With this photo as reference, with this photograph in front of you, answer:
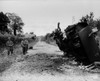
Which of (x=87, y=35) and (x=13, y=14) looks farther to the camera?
(x=13, y=14)

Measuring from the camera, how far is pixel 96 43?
8953 mm

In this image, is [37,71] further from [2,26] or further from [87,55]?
[2,26]

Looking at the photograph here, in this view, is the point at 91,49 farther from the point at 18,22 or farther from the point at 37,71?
the point at 18,22

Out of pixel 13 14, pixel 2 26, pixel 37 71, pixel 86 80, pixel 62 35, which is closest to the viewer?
pixel 86 80

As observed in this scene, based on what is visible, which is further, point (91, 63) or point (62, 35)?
point (62, 35)

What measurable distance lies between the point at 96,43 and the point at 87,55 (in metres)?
0.92

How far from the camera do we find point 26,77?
6.20 metres

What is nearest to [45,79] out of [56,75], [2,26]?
[56,75]

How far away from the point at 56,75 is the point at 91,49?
3.46 meters

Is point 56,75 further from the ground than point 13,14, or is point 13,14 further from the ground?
point 13,14

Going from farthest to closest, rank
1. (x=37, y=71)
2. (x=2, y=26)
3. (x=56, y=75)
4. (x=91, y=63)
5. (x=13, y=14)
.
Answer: (x=13, y=14)
(x=2, y=26)
(x=91, y=63)
(x=37, y=71)
(x=56, y=75)

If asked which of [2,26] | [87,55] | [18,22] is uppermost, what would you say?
[18,22]

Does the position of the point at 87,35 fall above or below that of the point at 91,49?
above

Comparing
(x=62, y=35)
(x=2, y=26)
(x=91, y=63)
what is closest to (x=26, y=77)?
(x=91, y=63)
